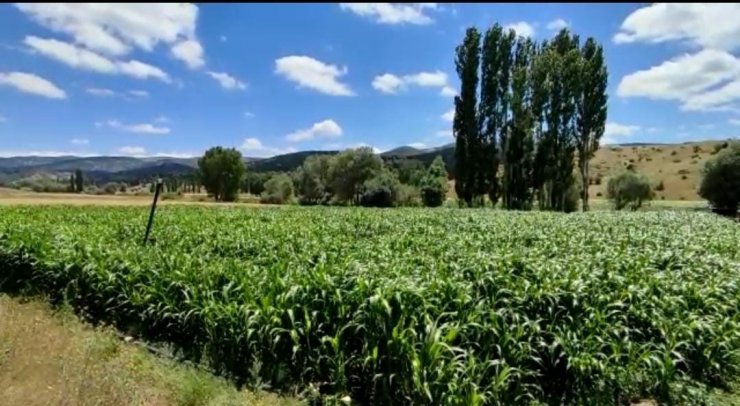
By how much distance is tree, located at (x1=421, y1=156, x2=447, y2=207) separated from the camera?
49.2 meters

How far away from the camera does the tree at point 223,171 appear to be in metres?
81.4

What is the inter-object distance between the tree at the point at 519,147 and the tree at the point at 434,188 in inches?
427

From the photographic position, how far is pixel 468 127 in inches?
1515

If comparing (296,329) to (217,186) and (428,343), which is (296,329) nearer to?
(428,343)

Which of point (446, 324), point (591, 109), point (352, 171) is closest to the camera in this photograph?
point (446, 324)

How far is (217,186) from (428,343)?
8336 cm

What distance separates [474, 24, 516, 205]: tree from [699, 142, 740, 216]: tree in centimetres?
1755

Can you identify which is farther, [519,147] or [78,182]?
[78,182]

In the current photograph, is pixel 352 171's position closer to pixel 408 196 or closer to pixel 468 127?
pixel 408 196

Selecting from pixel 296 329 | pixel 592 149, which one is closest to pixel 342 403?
pixel 296 329

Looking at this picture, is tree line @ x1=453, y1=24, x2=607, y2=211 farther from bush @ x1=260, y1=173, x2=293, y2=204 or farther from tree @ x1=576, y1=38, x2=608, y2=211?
bush @ x1=260, y1=173, x2=293, y2=204

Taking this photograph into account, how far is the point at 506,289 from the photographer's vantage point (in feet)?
16.5

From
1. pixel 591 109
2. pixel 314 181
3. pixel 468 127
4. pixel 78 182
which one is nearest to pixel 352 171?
pixel 314 181

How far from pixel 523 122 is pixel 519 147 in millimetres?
2193
